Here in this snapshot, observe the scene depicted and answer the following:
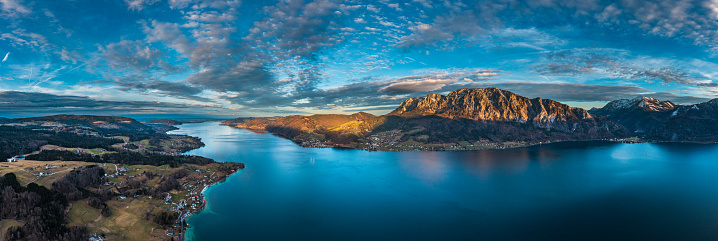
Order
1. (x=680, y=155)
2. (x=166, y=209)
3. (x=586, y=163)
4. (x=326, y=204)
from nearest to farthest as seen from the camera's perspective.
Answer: (x=166, y=209), (x=326, y=204), (x=586, y=163), (x=680, y=155)

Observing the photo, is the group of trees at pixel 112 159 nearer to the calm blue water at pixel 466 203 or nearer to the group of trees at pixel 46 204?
the calm blue water at pixel 466 203

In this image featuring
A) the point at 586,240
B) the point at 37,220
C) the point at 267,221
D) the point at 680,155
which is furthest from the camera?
the point at 680,155

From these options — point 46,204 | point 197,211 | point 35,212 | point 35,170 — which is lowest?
point 197,211

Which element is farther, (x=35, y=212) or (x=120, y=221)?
(x=120, y=221)

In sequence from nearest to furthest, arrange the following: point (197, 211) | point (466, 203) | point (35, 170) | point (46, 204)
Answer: point (46, 204), point (197, 211), point (466, 203), point (35, 170)

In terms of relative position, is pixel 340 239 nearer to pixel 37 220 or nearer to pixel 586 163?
pixel 37 220

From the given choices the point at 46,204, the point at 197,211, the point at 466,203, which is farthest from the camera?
the point at 466,203

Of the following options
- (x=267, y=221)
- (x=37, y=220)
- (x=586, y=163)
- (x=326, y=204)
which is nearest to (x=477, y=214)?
(x=326, y=204)

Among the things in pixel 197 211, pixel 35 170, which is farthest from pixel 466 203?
pixel 35 170

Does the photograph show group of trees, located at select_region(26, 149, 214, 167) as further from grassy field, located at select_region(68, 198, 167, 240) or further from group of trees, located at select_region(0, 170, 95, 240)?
grassy field, located at select_region(68, 198, 167, 240)

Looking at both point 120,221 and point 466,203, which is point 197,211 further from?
point 466,203
